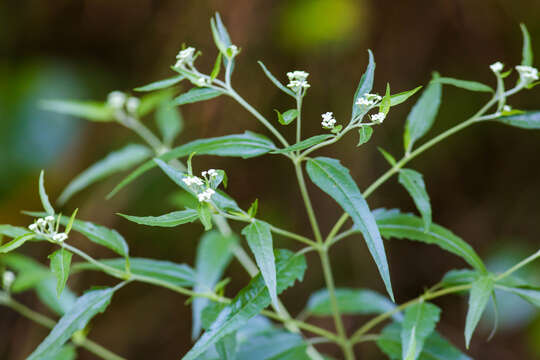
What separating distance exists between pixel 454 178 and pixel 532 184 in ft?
1.28

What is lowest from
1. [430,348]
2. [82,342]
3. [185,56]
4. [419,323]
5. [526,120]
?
[430,348]

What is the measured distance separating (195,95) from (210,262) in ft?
1.90

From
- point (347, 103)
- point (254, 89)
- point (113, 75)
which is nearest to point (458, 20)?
point (347, 103)

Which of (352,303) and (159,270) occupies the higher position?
(159,270)

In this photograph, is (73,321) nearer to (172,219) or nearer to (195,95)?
(172,219)

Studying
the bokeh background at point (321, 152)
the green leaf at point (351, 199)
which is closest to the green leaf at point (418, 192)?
the green leaf at point (351, 199)

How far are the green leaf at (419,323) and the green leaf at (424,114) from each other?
34cm

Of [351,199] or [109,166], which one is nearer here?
[351,199]

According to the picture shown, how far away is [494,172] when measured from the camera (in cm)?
274

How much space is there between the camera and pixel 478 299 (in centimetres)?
84

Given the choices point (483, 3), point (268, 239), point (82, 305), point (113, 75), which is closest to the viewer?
point (268, 239)

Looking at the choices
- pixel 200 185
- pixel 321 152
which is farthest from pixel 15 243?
pixel 321 152

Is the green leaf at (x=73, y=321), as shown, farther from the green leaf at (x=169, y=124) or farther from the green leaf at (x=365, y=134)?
the green leaf at (x=169, y=124)

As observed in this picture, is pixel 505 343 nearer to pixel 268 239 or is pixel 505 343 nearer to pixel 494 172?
pixel 494 172
